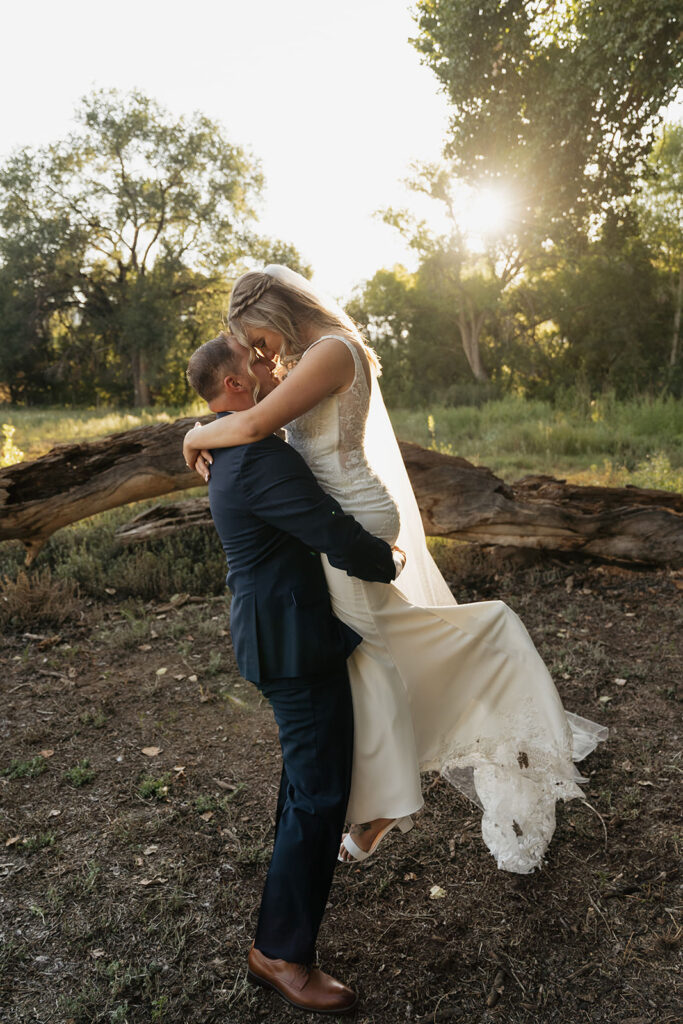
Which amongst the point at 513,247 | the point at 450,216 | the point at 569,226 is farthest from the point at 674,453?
the point at 450,216

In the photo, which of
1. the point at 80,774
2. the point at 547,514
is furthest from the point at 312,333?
the point at 547,514

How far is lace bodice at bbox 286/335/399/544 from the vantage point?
2592 millimetres

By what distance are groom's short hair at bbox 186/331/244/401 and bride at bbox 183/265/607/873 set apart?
0.31 ft

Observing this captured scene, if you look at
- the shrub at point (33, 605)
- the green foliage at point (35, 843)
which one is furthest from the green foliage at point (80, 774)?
the shrub at point (33, 605)

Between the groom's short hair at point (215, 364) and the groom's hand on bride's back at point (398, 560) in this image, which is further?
the groom's hand on bride's back at point (398, 560)

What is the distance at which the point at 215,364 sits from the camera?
96.3 inches

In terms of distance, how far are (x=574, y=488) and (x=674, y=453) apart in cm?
491

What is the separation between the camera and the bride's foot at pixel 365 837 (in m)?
2.85

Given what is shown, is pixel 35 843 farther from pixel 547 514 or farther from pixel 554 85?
pixel 554 85

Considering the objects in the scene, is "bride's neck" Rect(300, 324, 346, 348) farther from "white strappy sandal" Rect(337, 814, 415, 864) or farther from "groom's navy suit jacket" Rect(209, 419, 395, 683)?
"white strappy sandal" Rect(337, 814, 415, 864)

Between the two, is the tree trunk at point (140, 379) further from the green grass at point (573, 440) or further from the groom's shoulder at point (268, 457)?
the groom's shoulder at point (268, 457)

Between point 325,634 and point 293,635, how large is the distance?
121mm

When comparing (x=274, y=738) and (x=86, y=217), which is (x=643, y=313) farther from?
(x=274, y=738)

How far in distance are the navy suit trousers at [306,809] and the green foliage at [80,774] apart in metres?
2.01
